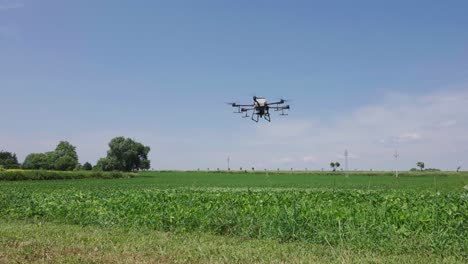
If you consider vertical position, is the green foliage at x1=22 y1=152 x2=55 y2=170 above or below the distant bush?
above

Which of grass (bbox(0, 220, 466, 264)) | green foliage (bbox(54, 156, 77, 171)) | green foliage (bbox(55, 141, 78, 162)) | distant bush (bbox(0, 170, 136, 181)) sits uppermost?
green foliage (bbox(55, 141, 78, 162))

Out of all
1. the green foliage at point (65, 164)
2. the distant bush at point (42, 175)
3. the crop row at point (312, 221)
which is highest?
the green foliage at point (65, 164)

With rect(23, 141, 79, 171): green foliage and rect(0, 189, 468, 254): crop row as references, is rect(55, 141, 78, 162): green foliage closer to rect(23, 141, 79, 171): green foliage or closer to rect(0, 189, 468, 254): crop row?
rect(23, 141, 79, 171): green foliage

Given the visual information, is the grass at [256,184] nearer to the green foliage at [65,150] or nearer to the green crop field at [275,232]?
the green crop field at [275,232]

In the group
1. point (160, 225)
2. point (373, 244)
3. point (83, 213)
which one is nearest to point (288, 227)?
point (373, 244)

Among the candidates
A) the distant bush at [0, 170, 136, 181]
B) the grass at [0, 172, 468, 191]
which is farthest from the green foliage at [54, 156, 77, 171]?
the grass at [0, 172, 468, 191]

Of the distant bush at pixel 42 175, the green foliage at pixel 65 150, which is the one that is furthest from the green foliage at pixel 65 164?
the distant bush at pixel 42 175

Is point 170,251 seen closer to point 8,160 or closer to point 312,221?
point 312,221
